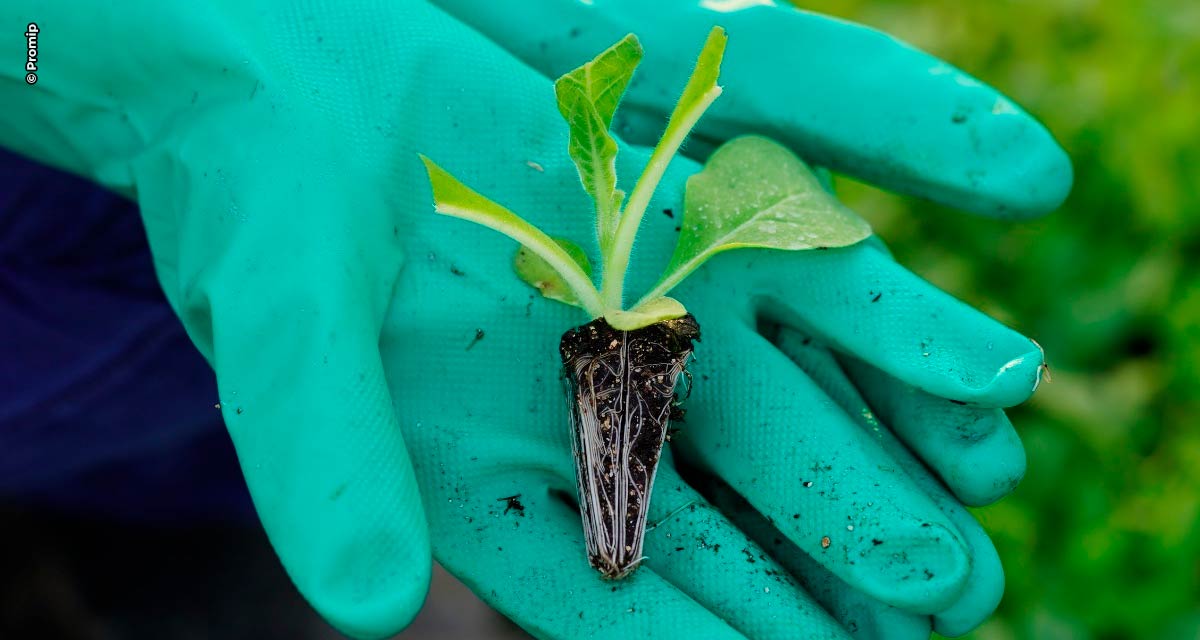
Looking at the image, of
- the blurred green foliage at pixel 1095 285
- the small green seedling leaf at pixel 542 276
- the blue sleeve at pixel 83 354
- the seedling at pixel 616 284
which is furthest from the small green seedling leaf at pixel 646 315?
the blurred green foliage at pixel 1095 285

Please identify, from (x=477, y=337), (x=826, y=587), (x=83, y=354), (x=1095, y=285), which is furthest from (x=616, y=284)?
(x=1095, y=285)

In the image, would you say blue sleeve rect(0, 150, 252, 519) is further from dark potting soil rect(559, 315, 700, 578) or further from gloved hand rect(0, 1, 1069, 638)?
dark potting soil rect(559, 315, 700, 578)

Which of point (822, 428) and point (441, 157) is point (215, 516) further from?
point (822, 428)

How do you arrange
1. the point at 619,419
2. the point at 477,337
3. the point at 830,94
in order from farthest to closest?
the point at 830,94 < the point at 477,337 < the point at 619,419

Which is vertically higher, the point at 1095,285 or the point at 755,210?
the point at 755,210

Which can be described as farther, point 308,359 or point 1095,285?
point 1095,285

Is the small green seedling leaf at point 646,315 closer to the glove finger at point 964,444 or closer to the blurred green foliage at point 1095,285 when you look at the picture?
the glove finger at point 964,444

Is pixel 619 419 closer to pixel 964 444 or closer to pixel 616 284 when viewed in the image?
pixel 616 284
